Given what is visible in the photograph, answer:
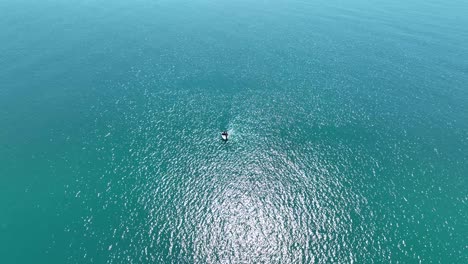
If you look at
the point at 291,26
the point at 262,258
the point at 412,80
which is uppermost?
the point at 291,26

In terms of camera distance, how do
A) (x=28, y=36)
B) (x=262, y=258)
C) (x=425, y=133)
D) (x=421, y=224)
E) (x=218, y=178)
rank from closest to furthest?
(x=262, y=258) → (x=421, y=224) → (x=218, y=178) → (x=425, y=133) → (x=28, y=36)

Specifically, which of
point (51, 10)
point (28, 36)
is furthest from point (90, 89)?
point (51, 10)

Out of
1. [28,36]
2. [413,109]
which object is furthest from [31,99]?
[413,109]

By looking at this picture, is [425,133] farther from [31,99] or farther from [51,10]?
[51,10]

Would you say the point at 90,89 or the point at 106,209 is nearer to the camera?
the point at 106,209

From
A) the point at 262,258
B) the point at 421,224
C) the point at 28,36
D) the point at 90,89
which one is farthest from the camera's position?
the point at 28,36

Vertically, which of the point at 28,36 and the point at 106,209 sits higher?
the point at 28,36

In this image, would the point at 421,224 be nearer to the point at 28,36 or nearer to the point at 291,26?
the point at 291,26
